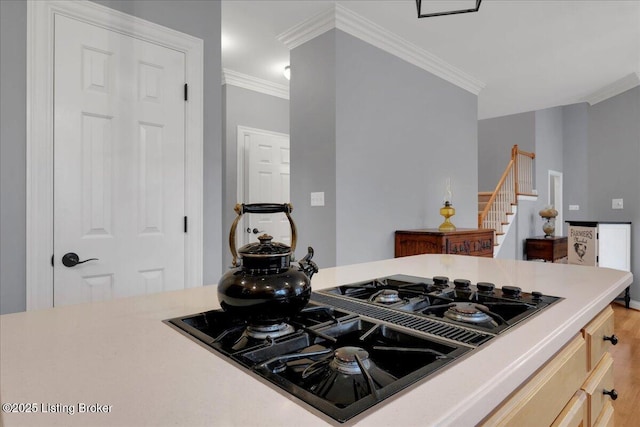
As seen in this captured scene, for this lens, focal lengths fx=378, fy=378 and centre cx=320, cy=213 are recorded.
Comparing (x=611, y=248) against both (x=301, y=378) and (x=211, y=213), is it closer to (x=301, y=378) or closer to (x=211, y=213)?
(x=211, y=213)

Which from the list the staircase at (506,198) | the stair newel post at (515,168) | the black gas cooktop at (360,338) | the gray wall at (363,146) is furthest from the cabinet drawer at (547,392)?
the stair newel post at (515,168)

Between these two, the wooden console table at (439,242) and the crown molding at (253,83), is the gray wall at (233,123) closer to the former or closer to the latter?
the crown molding at (253,83)

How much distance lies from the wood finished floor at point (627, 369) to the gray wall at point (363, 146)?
185 centimetres

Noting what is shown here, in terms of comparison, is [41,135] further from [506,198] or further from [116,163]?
[506,198]

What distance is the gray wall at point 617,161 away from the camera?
15.3 feet

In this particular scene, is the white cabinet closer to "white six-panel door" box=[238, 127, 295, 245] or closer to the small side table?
the small side table

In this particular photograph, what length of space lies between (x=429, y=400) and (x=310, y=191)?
2.75 meters

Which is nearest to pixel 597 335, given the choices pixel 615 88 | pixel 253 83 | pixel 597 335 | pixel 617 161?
pixel 597 335

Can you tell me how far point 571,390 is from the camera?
93cm

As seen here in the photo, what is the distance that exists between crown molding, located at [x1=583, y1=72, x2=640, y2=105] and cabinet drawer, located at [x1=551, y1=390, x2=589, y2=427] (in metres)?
5.00

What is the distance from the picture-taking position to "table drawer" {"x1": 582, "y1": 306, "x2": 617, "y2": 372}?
105cm

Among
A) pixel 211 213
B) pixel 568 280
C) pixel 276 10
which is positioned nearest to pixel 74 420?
pixel 568 280

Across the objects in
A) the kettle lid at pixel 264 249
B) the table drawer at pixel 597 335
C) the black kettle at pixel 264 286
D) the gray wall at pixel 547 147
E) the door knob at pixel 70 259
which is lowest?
the table drawer at pixel 597 335

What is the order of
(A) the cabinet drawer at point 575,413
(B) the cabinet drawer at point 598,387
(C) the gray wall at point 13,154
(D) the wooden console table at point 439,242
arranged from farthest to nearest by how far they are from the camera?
(D) the wooden console table at point 439,242, (C) the gray wall at point 13,154, (B) the cabinet drawer at point 598,387, (A) the cabinet drawer at point 575,413
